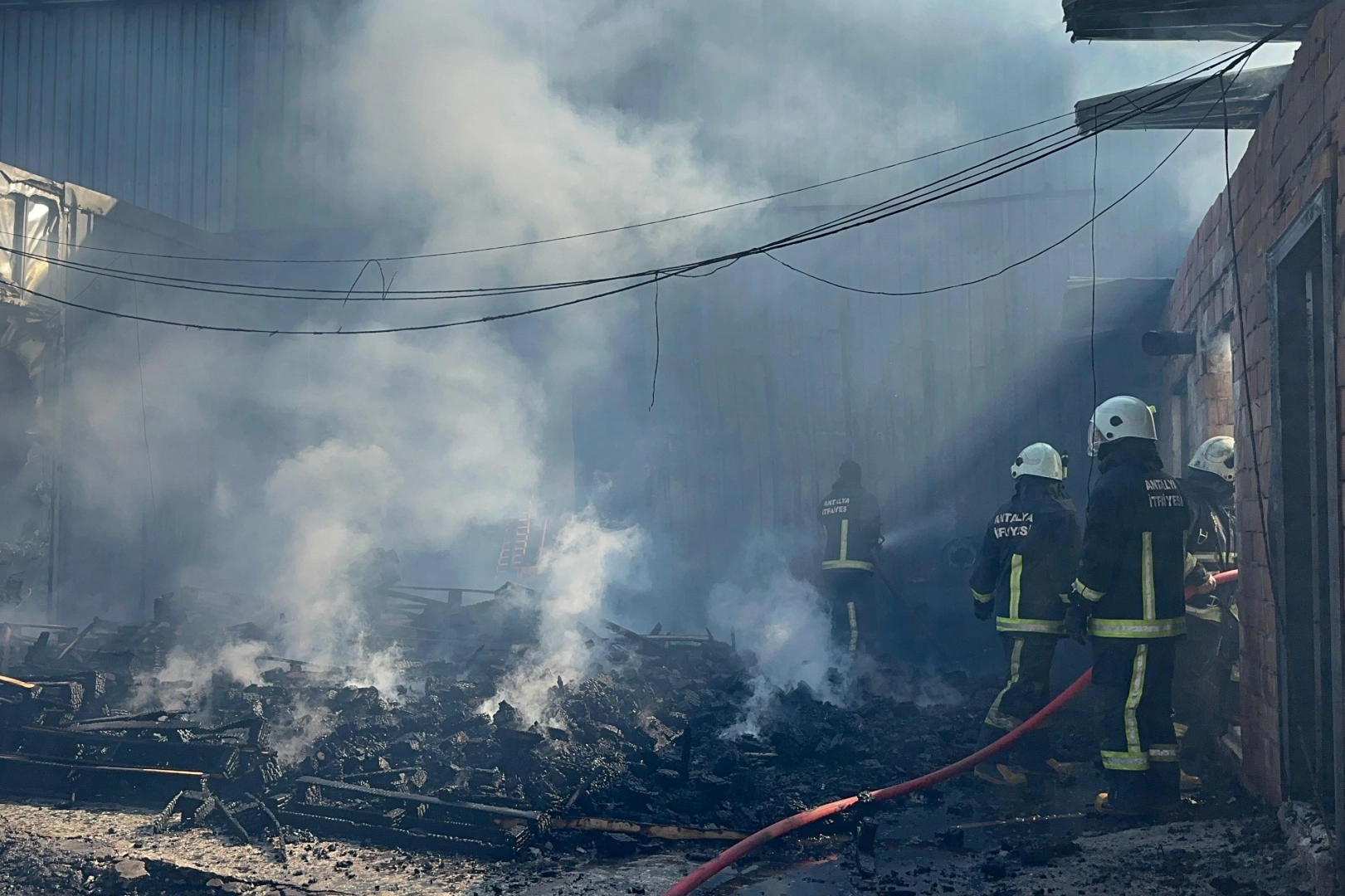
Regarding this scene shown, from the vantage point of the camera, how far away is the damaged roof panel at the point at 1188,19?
4.11 meters

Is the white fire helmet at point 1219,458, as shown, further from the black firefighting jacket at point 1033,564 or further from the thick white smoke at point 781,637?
the thick white smoke at point 781,637

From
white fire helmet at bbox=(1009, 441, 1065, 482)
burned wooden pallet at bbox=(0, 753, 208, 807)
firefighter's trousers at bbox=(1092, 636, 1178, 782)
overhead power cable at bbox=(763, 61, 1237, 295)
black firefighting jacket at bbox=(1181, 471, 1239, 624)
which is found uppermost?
overhead power cable at bbox=(763, 61, 1237, 295)

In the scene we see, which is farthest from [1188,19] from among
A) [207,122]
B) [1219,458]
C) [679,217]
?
[207,122]

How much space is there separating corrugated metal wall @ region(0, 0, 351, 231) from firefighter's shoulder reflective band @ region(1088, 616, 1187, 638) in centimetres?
1432

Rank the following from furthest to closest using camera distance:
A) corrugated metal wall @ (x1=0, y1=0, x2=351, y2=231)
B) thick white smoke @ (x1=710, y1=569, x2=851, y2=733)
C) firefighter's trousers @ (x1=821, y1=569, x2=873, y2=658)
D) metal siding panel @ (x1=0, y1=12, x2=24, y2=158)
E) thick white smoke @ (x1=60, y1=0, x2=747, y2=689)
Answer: metal siding panel @ (x1=0, y1=12, x2=24, y2=158) → corrugated metal wall @ (x1=0, y1=0, x2=351, y2=231) → thick white smoke @ (x1=60, y1=0, x2=747, y2=689) → firefighter's trousers @ (x1=821, y1=569, x2=873, y2=658) → thick white smoke @ (x1=710, y1=569, x2=851, y2=733)

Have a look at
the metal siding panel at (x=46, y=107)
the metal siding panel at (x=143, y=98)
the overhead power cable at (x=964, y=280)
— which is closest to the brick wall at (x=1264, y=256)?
the overhead power cable at (x=964, y=280)

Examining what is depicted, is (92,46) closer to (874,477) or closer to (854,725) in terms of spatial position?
(874,477)

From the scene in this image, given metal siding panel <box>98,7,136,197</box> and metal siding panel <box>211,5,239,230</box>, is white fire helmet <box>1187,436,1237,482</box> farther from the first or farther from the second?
metal siding panel <box>98,7,136,197</box>

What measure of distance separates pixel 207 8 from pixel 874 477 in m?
13.3

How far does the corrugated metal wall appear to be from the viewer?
15.9m

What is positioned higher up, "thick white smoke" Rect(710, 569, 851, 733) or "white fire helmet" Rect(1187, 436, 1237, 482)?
"white fire helmet" Rect(1187, 436, 1237, 482)

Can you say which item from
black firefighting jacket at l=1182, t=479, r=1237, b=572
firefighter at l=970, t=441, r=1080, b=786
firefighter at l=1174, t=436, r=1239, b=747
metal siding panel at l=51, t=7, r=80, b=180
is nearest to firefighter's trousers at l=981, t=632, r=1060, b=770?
firefighter at l=970, t=441, r=1080, b=786

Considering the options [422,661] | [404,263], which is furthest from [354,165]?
[422,661]

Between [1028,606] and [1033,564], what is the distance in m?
0.25
